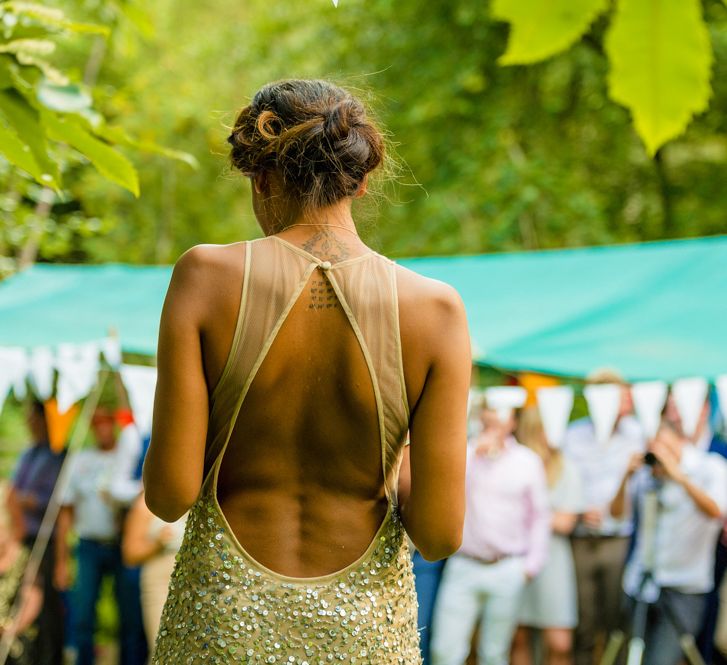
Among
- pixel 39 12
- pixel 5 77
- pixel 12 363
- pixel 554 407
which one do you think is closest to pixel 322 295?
pixel 5 77

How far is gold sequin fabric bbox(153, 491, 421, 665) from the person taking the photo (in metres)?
1.50

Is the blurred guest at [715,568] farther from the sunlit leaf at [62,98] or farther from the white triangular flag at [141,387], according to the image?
the sunlit leaf at [62,98]

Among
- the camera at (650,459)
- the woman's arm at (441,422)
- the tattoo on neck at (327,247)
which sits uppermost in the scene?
the tattoo on neck at (327,247)

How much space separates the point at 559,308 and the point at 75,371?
244 cm

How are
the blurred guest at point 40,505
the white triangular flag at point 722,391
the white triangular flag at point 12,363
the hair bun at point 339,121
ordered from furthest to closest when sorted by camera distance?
1. the blurred guest at point 40,505
2. the white triangular flag at point 12,363
3. the white triangular flag at point 722,391
4. the hair bun at point 339,121

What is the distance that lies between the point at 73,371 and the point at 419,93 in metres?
6.86

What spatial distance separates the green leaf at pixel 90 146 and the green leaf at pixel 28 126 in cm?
4

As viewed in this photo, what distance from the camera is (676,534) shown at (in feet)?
15.8

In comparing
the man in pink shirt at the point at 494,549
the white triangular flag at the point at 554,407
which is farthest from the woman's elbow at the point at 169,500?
the man in pink shirt at the point at 494,549

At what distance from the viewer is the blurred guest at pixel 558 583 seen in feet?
17.0

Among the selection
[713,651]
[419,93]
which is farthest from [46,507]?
[419,93]

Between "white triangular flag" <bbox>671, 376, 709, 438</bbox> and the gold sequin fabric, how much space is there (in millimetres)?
3315

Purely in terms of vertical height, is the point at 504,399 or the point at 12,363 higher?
the point at 12,363

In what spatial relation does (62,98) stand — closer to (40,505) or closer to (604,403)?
(604,403)
